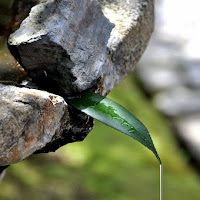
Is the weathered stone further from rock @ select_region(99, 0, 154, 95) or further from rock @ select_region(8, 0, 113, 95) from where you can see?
rock @ select_region(99, 0, 154, 95)

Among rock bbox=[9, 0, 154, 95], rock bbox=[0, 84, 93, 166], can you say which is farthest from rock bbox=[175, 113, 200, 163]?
rock bbox=[0, 84, 93, 166]

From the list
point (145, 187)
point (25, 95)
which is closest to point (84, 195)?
point (145, 187)

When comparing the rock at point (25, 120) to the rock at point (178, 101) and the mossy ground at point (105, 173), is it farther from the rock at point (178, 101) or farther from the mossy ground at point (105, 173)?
the rock at point (178, 101)

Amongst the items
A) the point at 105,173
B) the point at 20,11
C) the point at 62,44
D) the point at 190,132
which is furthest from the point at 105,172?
the point at 62,44

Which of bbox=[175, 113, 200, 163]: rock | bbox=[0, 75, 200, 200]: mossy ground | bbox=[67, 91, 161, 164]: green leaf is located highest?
bbox=[67, 91, 161, 164]: green leaf

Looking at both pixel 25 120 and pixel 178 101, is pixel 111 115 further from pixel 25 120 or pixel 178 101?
pixel 178 101

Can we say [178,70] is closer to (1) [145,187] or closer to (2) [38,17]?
(1) [145,187]
